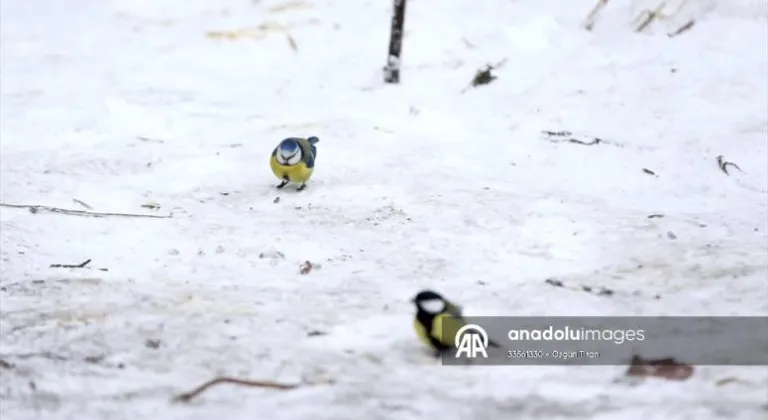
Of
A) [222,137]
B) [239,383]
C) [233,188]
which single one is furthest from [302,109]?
[239,383]

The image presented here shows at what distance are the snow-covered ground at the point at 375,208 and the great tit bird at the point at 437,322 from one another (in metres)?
0.10

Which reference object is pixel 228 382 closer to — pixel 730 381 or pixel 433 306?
pixel 433 306

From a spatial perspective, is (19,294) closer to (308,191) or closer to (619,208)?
(308,191)

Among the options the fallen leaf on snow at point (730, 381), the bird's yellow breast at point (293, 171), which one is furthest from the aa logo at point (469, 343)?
the bird's yellow breast at point (293, 171)

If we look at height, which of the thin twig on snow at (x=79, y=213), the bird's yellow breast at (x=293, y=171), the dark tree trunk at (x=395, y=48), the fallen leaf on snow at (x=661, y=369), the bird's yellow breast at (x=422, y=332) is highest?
the dark tree trunk at (x=395, y=48)

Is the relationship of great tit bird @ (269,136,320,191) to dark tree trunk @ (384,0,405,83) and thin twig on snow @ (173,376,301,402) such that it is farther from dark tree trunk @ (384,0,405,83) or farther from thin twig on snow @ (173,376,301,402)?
dark tree trunk @ (384,0,405,83)

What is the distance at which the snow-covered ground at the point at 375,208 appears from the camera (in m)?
2.34

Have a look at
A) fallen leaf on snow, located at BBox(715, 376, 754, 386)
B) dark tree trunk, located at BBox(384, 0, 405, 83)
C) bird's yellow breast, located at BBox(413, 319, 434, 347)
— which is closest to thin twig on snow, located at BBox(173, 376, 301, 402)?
bird's yellow breast, located at BBox(413, 319, 434, 347)

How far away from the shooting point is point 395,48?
6.65m

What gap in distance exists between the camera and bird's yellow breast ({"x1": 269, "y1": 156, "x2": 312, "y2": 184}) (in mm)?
4344

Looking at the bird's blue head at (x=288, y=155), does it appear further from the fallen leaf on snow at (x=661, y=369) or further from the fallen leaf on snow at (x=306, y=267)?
the fallen leaf on snow at (x=661, y=369)

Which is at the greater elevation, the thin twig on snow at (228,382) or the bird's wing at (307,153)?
the bird's wing at (307,153)

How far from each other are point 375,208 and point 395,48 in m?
2.86

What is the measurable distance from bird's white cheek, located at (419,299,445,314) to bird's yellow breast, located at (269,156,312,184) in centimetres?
209
